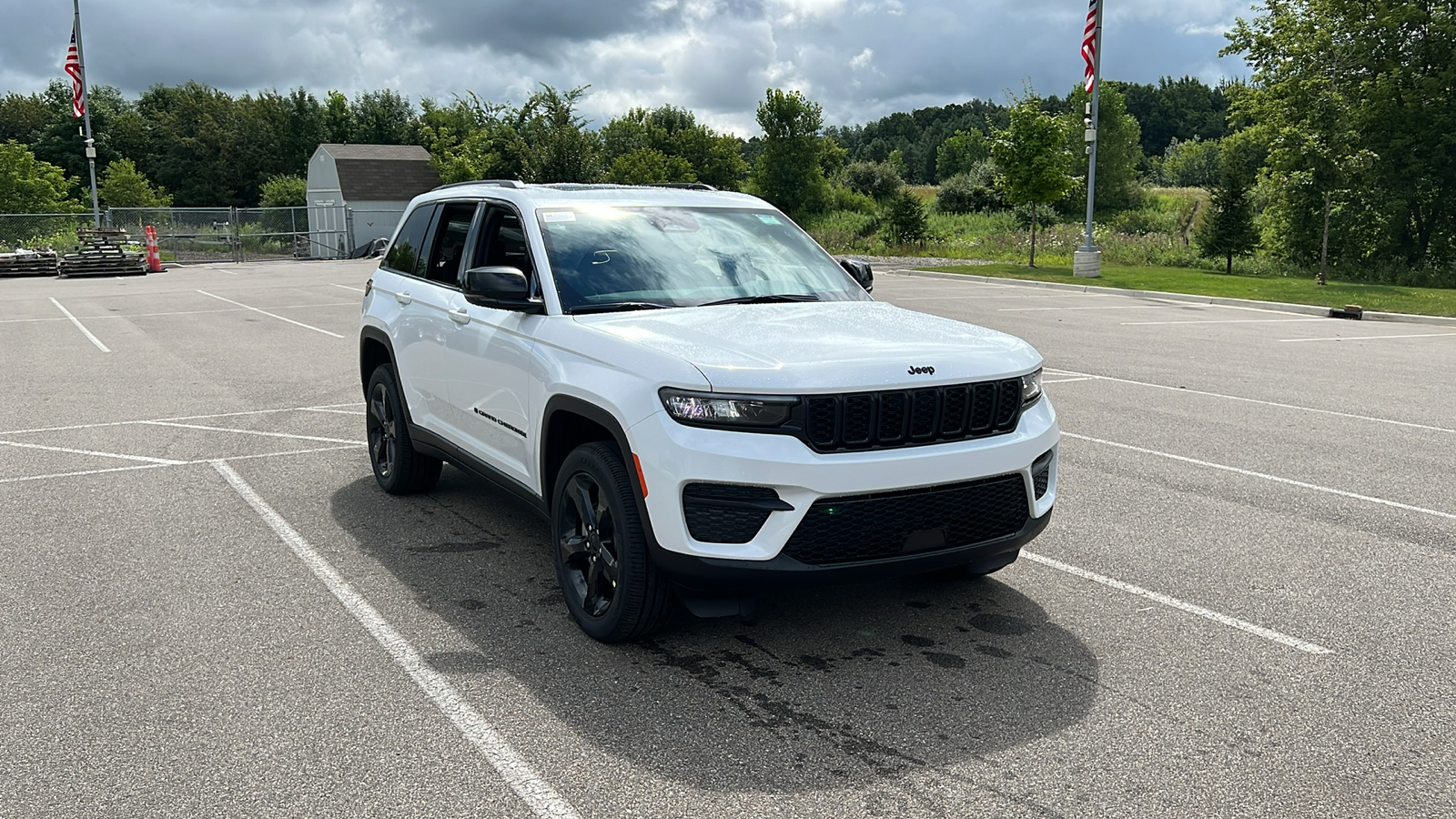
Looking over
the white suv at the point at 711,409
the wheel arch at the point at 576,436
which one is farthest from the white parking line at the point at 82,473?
the wheel arch at the point at 576,436

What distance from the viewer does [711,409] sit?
4129 mm

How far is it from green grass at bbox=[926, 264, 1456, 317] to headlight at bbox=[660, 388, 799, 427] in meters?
22.1

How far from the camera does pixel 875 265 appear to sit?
38875 millimetres

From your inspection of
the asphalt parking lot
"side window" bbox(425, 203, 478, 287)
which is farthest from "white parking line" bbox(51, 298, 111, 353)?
"side window" bbox(425, 203, 478, 287)

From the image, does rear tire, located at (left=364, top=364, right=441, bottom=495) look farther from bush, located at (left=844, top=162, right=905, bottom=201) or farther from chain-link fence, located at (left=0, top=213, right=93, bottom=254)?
bush, located at (left=844, top=162, right=905, bottom=201)

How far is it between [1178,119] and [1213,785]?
16693 centimetres

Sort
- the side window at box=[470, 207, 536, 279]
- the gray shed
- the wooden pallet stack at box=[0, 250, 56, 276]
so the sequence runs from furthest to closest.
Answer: the gray shed → the wooden pallet stack at box=[0, 250, 56, 276] → the side window at box=[470, 207, 536, 279]

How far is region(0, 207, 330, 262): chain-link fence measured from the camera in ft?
145

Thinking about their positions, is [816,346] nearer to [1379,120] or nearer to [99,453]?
[99,453]

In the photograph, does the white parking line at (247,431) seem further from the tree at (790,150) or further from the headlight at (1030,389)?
the tree at (790,150)

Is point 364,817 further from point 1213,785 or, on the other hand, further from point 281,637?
point 1213,785

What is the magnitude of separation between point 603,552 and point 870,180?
2985 inches

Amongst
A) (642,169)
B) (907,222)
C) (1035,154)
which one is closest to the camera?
(1035,154)

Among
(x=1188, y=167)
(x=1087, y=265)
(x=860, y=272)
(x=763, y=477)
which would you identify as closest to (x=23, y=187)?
(x=1087, y=265)
